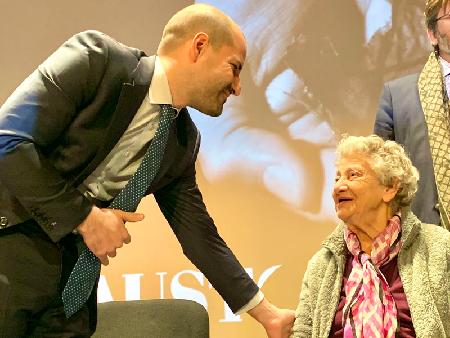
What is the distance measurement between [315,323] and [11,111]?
1145mm

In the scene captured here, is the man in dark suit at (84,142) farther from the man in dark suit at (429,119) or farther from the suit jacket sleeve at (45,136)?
the man in dark suit at (429,119)

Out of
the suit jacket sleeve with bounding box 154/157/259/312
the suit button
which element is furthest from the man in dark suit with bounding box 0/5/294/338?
the suit jacket sleeve with bounding box 154/157/259/312

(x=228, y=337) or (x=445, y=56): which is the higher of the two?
(x=445, y=56)

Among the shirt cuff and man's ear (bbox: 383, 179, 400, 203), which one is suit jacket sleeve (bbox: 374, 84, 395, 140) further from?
the shirt cuff

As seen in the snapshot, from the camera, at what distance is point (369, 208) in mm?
2119

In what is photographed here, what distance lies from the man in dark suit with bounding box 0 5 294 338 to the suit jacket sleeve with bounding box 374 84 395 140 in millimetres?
842

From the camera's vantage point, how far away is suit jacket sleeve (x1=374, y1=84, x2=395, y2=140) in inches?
89.0

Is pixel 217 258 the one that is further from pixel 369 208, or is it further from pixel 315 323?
pixel 369 208

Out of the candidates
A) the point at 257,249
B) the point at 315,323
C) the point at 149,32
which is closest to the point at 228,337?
the point at 257,249

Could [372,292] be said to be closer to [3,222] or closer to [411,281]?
[411,281]

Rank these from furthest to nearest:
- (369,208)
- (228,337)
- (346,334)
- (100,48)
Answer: (228,337)
(369,208)
(346,334)
(100,48)

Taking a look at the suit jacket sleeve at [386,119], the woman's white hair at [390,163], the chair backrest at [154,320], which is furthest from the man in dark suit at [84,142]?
the suit jacket sleeve at [386,119]

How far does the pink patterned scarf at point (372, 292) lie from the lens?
1.94m

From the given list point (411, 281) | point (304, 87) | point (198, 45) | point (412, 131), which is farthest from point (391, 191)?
point (198, 45)
